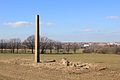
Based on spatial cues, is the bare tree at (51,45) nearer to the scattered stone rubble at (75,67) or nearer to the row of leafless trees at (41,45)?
the row of leafless trees at (41,45)

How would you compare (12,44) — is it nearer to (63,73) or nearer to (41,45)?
(41,45)

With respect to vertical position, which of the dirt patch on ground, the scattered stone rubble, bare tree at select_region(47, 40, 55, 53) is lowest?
the dirt patch on ground

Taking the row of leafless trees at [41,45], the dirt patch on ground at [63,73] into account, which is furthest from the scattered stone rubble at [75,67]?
the row of leafless trees at [41,45]

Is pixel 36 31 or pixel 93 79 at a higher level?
pixel 36 31

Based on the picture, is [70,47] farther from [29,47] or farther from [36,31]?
[36,31]

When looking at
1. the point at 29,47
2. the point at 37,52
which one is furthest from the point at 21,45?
the point at 37,52

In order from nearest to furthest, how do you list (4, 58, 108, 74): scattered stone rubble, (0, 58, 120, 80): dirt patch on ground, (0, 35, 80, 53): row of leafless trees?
(0, 58, 120, 80): dirt patch on ground
(4, 58, 108, 74): scattered stone rubble
(0, 35, 80, 53): row of leafless trees

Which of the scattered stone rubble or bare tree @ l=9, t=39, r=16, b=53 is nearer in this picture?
the scattered stone rubble

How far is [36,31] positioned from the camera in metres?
38.4

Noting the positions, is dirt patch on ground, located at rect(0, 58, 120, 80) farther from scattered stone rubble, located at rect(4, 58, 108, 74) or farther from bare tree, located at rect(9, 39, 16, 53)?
bare tree, located at rect(9, 39, 16, 53)

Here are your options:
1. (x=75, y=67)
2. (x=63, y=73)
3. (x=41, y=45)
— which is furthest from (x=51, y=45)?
(x=63, y=73)

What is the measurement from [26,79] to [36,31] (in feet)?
65.4

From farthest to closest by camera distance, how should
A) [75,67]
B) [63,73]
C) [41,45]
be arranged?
[41,45]
[75,67]
[63,73]

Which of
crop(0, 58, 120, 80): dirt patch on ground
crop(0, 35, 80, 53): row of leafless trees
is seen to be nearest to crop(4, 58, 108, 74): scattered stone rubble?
crop(0, 58, 120, 80): dirt patch on ground
